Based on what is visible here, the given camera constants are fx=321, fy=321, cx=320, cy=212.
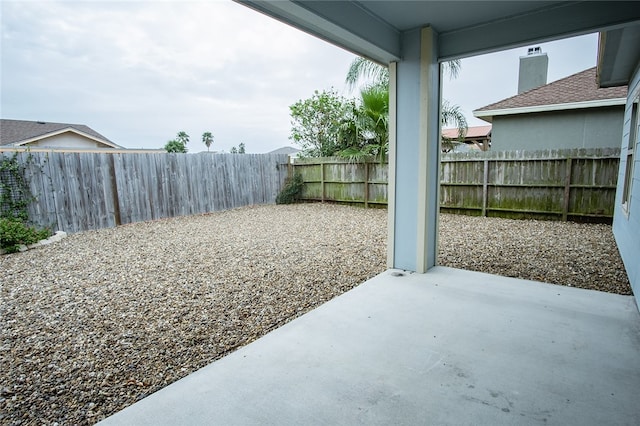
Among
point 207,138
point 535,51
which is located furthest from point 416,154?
point 207,138

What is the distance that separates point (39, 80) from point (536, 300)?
1663cm

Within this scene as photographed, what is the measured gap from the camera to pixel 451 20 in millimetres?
2768

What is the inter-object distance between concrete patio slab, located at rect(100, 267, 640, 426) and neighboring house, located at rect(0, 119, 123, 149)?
1408 cm

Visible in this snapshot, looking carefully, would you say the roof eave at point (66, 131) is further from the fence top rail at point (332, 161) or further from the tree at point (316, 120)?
the fence top rail at point (332, 161)

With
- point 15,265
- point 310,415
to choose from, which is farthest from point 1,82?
point 310,415

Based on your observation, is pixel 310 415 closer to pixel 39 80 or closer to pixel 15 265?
pixel 15 265

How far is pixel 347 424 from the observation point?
1.35 meters

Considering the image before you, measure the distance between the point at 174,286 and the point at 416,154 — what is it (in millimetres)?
2721

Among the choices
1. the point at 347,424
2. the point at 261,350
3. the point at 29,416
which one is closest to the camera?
the point at 347,424

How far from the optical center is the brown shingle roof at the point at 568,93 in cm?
744

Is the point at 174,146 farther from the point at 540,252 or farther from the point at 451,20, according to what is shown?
the point at 540,252

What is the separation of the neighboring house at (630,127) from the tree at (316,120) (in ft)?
23.3

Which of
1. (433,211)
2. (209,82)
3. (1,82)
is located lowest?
(433,211)

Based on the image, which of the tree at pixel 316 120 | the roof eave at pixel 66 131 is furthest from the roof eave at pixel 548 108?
the roof eave at pixel 66 131
